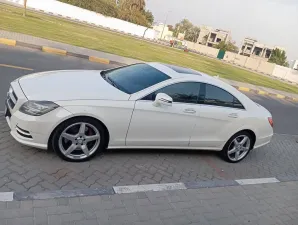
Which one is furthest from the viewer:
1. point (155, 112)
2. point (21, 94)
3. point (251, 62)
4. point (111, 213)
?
point (251, 62)

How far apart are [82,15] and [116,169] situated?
47.7 meters

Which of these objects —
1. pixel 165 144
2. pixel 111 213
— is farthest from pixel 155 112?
pixel 111 213

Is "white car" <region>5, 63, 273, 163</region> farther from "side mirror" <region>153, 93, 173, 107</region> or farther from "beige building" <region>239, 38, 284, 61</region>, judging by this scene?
"beige building" <region>239, 38, 284, 61</region>

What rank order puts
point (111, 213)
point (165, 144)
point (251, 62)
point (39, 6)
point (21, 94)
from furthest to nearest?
point (251, 62)
point (39, 6)
point (165, 144)
point (21, 94)
point (111, 213)

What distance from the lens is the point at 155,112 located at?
4090 millimetres

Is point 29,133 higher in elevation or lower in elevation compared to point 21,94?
lower

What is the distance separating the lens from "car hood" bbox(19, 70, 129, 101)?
3.66 m

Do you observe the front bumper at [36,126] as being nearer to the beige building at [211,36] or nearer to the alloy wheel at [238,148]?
the alloy wheel at [238,148]

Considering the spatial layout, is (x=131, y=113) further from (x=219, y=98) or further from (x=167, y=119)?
(x=219, y=98)

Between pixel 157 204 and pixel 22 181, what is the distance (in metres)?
1.55

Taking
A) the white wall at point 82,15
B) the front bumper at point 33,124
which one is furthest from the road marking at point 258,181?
the white wall at point 82,15

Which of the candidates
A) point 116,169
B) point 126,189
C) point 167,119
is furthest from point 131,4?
point 126,189

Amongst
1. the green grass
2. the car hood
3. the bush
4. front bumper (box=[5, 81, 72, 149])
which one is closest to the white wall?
the bush

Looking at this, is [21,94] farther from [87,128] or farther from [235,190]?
[235,190]
